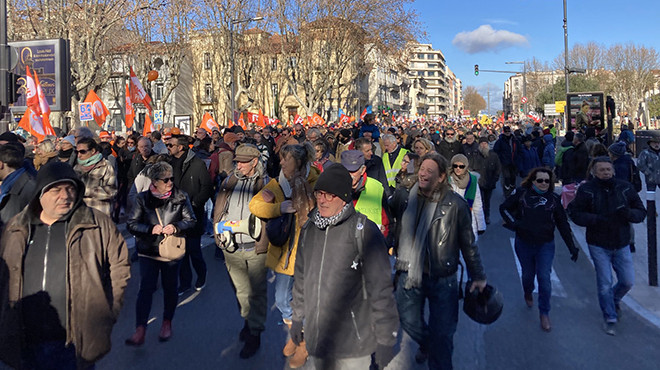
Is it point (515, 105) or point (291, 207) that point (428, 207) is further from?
point (515, 105)

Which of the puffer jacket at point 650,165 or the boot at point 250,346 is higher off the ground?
the puffer jacket at point 650,165

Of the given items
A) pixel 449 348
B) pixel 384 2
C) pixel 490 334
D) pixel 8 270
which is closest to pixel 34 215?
pixel 8 270

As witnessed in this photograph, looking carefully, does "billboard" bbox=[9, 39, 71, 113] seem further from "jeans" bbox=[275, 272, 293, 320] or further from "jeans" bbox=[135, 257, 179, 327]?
"jeans" bbox=[275, 272, 293, 320]

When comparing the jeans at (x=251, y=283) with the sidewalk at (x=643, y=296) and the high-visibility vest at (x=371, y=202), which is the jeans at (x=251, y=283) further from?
the sidewalk at (x=643, y=296)

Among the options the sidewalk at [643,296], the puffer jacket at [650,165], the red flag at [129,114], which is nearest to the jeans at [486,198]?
the puffer jacket at [650,165]

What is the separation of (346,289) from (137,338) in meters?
2.65

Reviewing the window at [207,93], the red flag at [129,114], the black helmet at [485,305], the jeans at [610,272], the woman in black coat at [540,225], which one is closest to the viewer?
the black helmet at [485,305]

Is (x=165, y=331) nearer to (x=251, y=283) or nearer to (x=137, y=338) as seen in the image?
(x=137, y=338)

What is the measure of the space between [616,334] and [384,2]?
3268 centimetres

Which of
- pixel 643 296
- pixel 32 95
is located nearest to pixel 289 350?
pixel 643 296

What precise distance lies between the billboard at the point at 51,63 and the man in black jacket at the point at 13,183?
1068 cm

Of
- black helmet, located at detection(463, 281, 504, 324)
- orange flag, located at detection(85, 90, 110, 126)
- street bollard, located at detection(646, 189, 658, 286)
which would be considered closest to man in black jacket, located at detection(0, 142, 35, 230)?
black helmet, located at detection(463, 281, 504, 324)

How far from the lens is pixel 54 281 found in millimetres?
3037

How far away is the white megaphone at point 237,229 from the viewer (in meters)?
4.54
